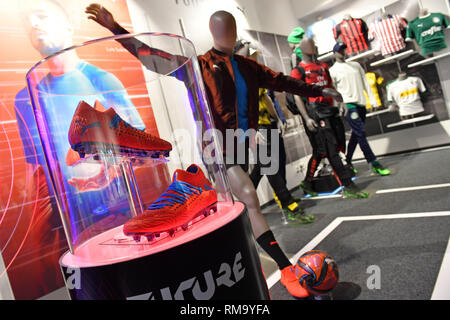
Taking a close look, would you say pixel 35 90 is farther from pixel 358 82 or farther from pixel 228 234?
pixel 358 82

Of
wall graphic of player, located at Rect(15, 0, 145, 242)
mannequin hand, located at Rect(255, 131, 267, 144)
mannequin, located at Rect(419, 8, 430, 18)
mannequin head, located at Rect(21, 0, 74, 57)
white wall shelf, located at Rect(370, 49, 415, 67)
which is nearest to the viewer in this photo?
wall graphic of player, located at Rect(15, 0, 145, 242)

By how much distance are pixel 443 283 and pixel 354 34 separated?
4.94 metres

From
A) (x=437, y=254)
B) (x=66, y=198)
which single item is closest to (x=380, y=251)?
(x=437, y=254)

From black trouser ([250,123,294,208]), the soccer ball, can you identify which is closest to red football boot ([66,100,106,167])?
the soccer ball

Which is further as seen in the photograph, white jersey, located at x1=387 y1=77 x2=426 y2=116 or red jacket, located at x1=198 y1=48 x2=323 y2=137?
white jersey, located at x1=387 y1=77 x2=426 y2=116

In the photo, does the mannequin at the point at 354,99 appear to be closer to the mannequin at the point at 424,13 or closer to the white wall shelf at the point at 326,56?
the white wall shelf at the point at 326,56

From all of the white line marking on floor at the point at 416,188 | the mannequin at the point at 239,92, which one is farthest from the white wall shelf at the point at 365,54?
the mannequin at the point at 239,92

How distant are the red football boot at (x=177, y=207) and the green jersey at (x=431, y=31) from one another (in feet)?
17.5

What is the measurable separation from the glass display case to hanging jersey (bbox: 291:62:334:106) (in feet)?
9.01

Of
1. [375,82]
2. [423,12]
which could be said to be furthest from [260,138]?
[423,12]

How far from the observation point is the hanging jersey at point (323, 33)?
5.95 m

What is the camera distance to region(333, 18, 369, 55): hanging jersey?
17.3 feet

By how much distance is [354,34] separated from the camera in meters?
5.34

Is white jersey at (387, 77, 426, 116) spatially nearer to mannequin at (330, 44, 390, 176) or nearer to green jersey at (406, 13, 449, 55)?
green jersey at (406, 13, 449, 55)
